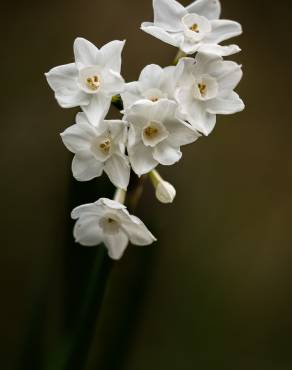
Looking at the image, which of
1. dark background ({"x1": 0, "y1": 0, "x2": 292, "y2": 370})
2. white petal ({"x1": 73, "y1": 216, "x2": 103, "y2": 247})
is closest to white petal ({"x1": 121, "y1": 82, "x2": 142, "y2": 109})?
white petal ({"x1": 73, "y1": 216, "x2": 103, "y2": 247})

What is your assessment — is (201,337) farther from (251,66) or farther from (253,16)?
(253,16)

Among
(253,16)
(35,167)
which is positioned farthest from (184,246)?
(253,16)

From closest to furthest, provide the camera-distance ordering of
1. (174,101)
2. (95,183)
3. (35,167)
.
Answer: (174,101) < (95,183) < (35,167)

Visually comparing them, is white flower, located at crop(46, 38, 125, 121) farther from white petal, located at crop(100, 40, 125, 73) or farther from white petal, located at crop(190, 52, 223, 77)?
white petal, located at crop(190, 52, 223, 77)

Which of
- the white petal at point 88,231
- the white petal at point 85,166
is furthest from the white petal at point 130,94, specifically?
the white petal at point 88,231

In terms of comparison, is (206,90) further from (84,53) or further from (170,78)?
(84,53)

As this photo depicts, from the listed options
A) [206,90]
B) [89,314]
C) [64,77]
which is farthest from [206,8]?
[89,314]

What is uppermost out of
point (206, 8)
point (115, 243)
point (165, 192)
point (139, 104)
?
point (206, 8)
